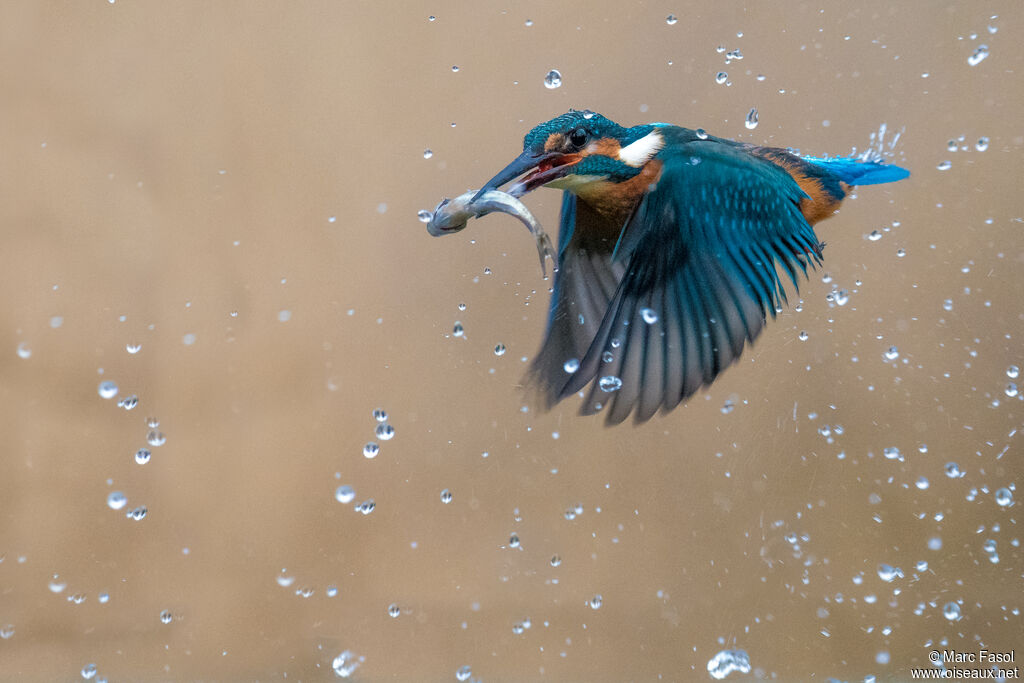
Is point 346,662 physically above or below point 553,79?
below

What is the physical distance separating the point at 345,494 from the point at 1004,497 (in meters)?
1.22

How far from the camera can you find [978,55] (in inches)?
56.2

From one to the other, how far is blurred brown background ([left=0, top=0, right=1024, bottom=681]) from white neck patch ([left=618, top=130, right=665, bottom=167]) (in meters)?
0.58

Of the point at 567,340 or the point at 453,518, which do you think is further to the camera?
the point at 453,518

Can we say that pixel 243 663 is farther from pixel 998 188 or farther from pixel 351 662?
pixel 998 188

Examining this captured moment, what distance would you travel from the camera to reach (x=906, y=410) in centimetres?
154

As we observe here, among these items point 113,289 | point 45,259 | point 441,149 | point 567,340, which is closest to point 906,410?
point 567,340

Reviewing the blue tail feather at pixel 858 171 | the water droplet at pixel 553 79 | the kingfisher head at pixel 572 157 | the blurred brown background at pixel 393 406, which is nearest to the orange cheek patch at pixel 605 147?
the kingfisher head at pixel 572 157

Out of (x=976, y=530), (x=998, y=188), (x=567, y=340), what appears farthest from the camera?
(x=976, y=530)

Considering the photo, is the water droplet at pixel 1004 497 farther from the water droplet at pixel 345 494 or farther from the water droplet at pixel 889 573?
the water droplet at pixel 345 494

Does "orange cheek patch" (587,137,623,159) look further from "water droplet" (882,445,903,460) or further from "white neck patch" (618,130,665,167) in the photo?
"water droplet" (882,445,903,460)

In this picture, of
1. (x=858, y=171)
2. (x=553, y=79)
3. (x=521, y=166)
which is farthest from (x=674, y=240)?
(x=553, y=79)

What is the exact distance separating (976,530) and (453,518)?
0.97 metres

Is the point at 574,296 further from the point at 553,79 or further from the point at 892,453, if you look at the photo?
the point at 892,453
